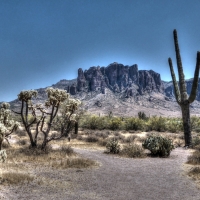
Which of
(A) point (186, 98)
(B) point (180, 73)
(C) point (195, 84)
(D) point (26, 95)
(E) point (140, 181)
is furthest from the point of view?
(B) point (180, 73)

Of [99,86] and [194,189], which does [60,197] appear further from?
[99,86]

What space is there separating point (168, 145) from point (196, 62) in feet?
23.5

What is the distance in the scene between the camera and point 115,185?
344 inches

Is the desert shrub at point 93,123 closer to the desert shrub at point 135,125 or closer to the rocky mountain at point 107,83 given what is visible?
the desert shrub at point 135,125

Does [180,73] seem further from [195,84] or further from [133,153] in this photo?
[133,153]

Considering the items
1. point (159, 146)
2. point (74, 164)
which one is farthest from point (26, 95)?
point (159, 146)

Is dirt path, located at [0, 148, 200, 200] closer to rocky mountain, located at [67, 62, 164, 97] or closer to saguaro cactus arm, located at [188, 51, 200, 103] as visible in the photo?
saguaro cactus arm, located at [188, 51, 200, 103]

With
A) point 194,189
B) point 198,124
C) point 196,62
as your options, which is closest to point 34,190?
point 194,189

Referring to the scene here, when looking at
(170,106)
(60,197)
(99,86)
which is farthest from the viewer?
(99,86)

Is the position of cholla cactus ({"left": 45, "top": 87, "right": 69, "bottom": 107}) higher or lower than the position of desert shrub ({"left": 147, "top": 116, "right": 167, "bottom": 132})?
higher

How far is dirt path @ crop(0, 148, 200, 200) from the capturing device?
7.46 meters

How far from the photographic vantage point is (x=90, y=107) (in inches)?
5039

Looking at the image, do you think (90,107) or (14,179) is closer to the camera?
(14,179)

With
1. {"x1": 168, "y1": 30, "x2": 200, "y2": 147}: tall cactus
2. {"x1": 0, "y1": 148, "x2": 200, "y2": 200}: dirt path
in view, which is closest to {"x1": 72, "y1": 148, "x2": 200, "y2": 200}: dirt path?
{"x1": 0, "y1": 148, "x2": 200, "y2": 200}: dirt path
